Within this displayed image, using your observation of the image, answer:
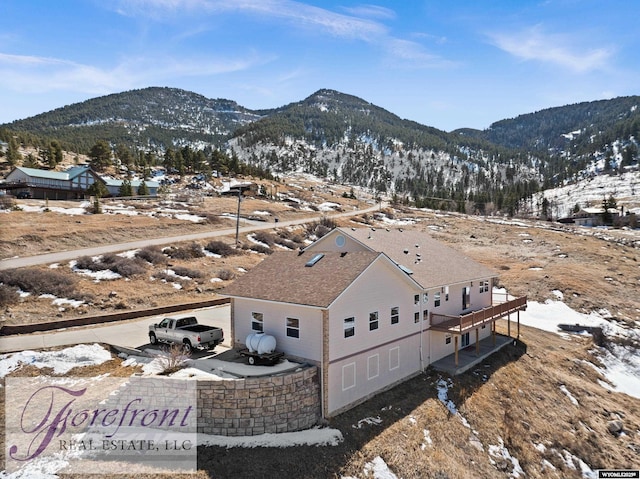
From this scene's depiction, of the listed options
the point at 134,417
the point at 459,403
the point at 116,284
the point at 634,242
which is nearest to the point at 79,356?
the point at 134,417

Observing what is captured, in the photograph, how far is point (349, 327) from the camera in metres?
19.7

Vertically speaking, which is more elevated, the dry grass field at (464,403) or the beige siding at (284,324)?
the beige siding at (284,324)

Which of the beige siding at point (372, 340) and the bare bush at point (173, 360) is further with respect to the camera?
the beige siding at point (372, 340)

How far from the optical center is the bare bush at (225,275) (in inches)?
1598

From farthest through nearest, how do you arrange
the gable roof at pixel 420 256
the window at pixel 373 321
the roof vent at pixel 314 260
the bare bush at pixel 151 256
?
the bare bush at pixel 151 256 < the gable roof at pixel 420 256 < the roof vent at pixel 314 260 < the window at pixel 373 321

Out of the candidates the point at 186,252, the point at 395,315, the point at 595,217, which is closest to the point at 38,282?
the point at 186,252

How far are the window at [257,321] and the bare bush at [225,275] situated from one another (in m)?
19.6

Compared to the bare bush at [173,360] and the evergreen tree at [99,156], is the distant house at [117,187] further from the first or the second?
the bare bush at [173,360]

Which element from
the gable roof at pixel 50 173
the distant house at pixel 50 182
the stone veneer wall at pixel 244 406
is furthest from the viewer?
the gable roof at pixel 50 173

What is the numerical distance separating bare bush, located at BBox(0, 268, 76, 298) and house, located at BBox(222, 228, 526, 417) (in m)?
16.7

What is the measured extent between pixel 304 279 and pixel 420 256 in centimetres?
1221

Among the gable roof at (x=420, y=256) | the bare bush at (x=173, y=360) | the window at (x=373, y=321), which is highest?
the gable roof at (x=420, y=256)

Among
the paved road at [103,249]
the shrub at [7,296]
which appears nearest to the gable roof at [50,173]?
the paved road at [103,249]

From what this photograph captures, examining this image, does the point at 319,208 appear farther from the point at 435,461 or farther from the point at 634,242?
the point at 435,461
